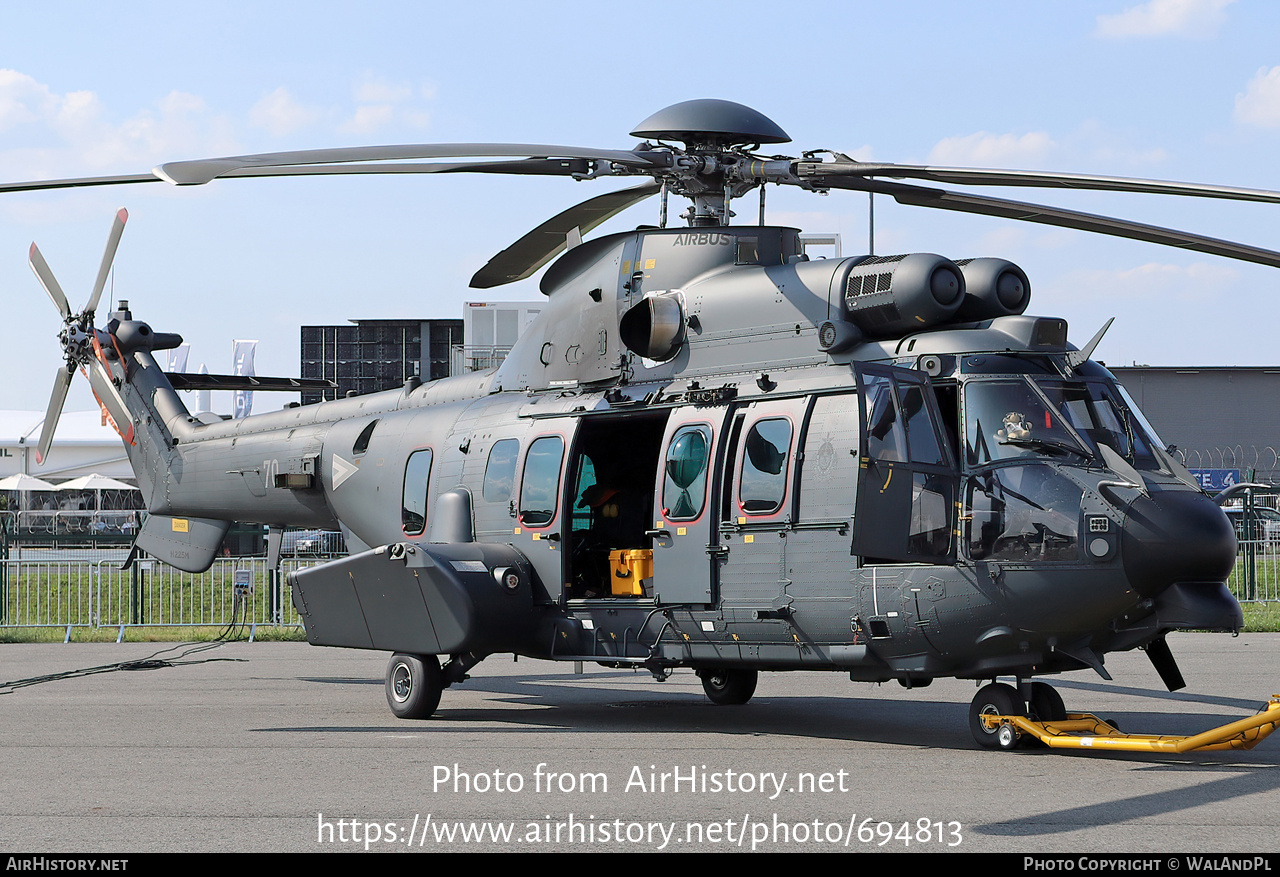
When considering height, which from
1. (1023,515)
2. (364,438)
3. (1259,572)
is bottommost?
(1259,572)

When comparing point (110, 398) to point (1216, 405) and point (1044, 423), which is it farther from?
point (1216, 405)

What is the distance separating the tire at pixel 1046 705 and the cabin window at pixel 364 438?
23.6ft

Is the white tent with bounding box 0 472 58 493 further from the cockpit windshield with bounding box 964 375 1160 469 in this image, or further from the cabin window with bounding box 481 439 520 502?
the cockpit windshield with bounding box 964 375 1160 469

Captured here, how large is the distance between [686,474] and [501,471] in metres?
2.15

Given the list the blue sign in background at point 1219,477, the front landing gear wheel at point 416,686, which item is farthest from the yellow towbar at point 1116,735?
the blue sign in background at point 1219,477

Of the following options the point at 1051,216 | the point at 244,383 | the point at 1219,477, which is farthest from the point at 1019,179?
the point at 1219,477

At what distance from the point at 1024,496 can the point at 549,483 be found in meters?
4.25

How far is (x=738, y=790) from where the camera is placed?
792 cm

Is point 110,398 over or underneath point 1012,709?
over

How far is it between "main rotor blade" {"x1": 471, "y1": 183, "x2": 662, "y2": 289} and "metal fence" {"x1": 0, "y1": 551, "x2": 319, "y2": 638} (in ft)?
30.6

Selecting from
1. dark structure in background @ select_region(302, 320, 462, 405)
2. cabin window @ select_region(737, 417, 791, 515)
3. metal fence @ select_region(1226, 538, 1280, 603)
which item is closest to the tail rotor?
cabin window @ select_region(737, 417, 791, 515)

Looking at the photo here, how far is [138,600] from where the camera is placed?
75.6 feet
